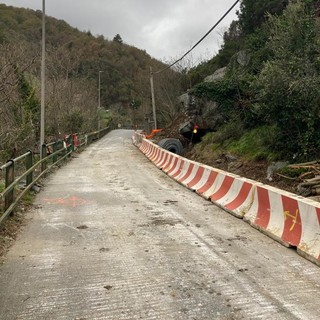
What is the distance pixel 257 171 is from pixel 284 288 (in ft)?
31.1

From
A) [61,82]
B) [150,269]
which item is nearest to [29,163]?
[150,269]

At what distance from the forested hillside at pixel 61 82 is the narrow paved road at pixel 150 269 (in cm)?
613

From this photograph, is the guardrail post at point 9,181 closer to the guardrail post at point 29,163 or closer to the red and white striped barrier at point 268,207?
the guardrail post at point 29,163

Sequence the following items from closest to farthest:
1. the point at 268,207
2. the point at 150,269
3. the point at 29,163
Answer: the point at 150,269
the point at 268,207
the point at 29,163

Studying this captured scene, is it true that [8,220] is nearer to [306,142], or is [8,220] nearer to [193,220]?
[193,220]

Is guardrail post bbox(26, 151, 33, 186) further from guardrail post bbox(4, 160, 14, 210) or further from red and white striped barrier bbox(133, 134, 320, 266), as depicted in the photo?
red and white striped barrier bbox(133, 134, 320, 266)

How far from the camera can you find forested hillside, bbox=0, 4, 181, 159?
618 inches

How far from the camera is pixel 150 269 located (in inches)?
191

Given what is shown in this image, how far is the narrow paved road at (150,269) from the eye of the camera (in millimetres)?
3838

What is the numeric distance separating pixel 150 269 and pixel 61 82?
96.5 ft

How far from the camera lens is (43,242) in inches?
239

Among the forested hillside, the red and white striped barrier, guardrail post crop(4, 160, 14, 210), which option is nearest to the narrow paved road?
the red and white striped barrier

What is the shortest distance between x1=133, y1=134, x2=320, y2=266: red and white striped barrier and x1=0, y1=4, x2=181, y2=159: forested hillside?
6284 mm

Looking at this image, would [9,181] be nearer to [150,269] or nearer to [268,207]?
[150,269]
